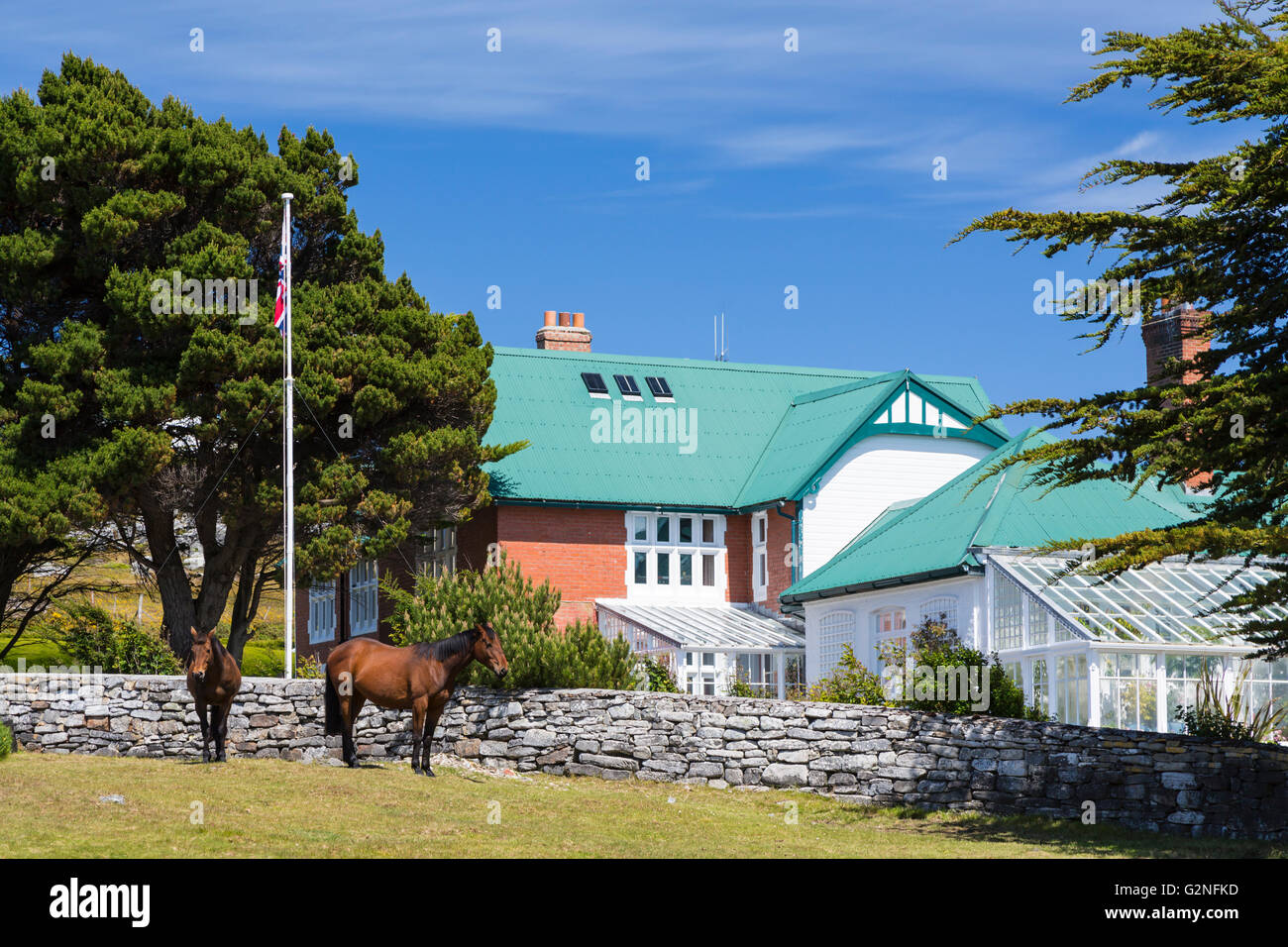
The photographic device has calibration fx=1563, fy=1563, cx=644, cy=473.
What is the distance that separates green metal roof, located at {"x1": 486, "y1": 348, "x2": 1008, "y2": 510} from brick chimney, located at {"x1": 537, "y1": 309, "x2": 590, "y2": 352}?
7.50 ft

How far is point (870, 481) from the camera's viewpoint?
1415 inches

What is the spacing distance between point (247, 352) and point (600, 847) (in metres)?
16.1

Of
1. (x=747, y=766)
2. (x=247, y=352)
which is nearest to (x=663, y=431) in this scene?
(x=247, y=352)

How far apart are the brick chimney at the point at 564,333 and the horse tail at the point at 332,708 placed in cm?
2150

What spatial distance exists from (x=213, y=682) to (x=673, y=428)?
63.6 ft

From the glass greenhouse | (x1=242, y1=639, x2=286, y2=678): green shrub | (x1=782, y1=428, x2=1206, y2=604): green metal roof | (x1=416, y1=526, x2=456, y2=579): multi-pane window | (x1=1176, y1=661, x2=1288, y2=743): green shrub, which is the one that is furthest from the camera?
(x1=242, y1=639, x2=286, y2=678): green shrub

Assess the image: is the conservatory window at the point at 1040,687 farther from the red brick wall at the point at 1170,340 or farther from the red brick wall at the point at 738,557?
the red brick wall at the point at 738,557

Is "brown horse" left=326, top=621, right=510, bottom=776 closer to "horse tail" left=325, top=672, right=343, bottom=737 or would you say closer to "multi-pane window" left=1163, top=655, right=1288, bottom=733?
"horse tail" left=325, top=672, right=343, bottom=737

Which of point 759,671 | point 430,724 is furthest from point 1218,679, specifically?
point 430,724

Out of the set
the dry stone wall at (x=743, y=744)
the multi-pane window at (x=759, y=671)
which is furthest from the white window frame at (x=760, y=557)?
the dry stone wall at (x=743, y=744)

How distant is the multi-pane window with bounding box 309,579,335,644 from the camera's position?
132 ft

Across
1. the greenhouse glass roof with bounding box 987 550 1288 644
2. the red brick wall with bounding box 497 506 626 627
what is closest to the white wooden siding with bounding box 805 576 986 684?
the greenhouse glass roof with bounding box 987 550 1288 644

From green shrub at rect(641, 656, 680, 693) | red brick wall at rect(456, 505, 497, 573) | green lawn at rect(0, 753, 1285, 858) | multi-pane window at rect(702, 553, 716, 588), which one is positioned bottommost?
green lawn at rect(0, 753, 1285, 858)

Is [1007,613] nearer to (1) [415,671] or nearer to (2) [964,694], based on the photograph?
(2) [964,694]
